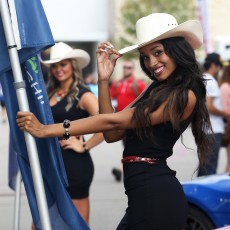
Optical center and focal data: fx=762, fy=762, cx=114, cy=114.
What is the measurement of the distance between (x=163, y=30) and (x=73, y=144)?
215cm

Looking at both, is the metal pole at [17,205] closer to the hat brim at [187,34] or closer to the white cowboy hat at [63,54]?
the white cowboy hat at [63,54]

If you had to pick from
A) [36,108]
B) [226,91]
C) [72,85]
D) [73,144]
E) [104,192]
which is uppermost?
[36,108]

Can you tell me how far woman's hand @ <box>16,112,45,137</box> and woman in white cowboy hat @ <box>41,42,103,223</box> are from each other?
217 cm

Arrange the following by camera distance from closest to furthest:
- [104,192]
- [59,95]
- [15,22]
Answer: [15,22] < [59,95] < [104,192]

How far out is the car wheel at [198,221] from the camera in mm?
6238

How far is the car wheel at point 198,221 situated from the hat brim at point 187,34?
229 cm

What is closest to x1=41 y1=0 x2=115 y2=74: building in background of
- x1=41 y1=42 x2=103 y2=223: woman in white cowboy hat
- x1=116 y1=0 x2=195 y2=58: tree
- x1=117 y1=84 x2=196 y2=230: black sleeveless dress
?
x1=116 y1=0 x2=195 y2=58: tree

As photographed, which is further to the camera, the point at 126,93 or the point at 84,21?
the point at 84,21

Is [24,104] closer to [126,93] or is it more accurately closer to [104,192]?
[104,192]

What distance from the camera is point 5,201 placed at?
981 centimetres

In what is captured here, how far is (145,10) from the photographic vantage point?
38438mm

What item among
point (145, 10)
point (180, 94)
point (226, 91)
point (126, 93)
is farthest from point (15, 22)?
point (145, 10)

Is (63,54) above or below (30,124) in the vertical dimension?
below

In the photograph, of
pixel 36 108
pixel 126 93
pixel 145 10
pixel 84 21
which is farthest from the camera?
Answer: pixel 84 21
